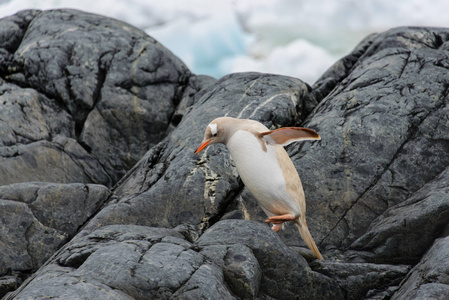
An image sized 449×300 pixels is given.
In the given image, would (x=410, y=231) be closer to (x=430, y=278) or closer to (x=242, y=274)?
(x=430, y=278)

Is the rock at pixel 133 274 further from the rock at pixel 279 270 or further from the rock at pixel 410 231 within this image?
the rock at pixel 410 231

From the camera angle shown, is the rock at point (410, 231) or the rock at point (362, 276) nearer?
the rock at point (362, 276)

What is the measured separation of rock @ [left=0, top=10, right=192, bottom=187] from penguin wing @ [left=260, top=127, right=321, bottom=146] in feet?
14.3

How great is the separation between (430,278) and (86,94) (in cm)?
742

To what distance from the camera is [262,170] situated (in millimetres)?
6152

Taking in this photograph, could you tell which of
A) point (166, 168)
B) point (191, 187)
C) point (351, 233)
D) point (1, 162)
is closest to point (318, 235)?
point (351, 233)

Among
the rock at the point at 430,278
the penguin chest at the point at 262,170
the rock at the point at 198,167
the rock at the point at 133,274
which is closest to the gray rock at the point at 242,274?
the rock at the point at 133,274

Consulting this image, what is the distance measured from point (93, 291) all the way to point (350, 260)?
3.27 m

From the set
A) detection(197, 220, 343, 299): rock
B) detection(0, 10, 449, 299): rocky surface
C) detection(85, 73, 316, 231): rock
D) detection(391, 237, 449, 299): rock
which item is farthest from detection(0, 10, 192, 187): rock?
detection(391, 237, 449, 299): rock

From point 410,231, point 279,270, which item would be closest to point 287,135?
Result: point 279,270

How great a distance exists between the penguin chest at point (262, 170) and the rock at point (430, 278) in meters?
1.51

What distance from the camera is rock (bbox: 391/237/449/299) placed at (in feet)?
15.1

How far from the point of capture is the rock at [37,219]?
6.96m

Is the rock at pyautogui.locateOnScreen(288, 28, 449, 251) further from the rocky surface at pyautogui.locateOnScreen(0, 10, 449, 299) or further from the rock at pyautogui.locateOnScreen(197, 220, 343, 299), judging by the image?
the rock at pyautogui.locateOnScreen(197, 220, 343, 299)
